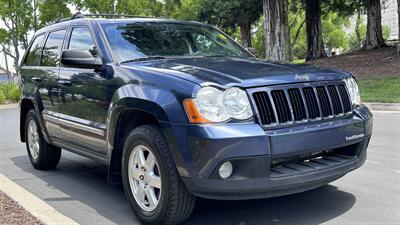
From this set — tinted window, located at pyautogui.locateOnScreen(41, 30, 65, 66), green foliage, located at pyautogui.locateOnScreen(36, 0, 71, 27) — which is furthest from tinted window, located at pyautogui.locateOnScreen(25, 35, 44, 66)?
green foliage, located at pyautogui.locateOnScreen(36, 0, 71, 27)

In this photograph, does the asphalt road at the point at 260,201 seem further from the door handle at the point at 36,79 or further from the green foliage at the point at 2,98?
the green foliage at the point at 2,98

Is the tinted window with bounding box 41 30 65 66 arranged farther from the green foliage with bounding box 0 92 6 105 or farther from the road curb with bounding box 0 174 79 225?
the green foliage with bounding box 0 92 6 105

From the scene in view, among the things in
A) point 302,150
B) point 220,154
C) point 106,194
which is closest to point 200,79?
point 220,154

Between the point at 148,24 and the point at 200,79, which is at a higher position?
the point at 148,24

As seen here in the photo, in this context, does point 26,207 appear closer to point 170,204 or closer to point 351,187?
point 170,204

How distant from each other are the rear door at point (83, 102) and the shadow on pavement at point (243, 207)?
0.55 m

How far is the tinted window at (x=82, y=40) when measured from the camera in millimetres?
5379

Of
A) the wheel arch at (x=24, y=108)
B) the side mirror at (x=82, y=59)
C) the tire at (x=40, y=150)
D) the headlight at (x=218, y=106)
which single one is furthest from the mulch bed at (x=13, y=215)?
the wheel arch at (x=24, y=108)

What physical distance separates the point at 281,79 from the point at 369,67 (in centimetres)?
1739

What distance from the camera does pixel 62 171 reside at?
6.95 meters

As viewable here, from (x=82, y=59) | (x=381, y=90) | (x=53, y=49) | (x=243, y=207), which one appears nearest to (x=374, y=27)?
(x=381, y=90)

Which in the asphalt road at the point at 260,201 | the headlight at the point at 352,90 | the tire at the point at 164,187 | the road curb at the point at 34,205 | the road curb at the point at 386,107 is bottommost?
the road curb at the point at 386,107

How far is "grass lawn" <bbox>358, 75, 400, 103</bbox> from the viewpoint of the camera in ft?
44.8

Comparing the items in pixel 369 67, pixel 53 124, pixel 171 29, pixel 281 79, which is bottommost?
pixel 369 67
